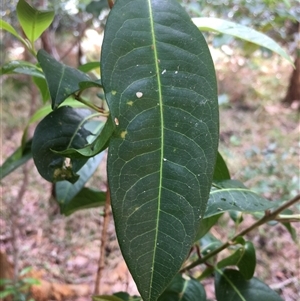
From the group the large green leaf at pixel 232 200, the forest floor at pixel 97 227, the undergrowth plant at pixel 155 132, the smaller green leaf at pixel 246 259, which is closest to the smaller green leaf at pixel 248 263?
the smaller green leaf at pixel 246 259

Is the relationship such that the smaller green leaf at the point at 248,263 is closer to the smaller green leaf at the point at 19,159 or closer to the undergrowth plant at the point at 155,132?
the undergrowth plant at the point at 155,132

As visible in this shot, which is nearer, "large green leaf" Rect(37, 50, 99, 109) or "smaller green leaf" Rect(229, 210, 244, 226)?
"large green leaf" Rect(37, 50, 99, 109)

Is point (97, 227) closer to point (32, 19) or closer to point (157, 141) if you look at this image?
point (32, 19)

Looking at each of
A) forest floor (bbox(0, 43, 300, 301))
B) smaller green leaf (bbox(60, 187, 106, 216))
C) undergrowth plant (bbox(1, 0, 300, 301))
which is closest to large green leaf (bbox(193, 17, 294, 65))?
undergrowth plant (bbox(1, 0, 300, 301))

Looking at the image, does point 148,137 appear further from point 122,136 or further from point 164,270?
point 164,270

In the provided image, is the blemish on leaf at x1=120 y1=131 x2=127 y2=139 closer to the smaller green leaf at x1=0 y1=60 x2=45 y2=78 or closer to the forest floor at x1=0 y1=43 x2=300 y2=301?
the smaller green leaf at x1=0 y1=60 x2=45 y2=78

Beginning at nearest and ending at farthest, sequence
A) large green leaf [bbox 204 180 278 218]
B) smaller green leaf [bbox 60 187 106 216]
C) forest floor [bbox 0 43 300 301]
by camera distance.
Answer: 1. large green leaf [bbox 204 180 278 218]
2. smaller green leaf [bbox 60 187 106 216]
3. forest floor [bbox 0 43 300 301]

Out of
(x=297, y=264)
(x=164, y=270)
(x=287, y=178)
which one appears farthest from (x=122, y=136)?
(x=287, y=178)
